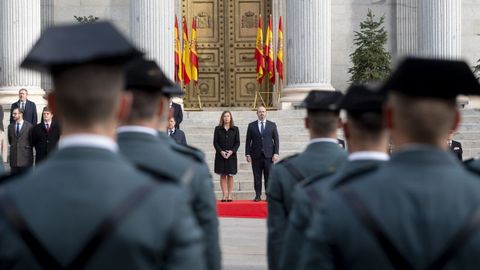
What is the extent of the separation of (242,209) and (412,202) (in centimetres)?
1509

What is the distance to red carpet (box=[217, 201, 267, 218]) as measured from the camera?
59.0 feet

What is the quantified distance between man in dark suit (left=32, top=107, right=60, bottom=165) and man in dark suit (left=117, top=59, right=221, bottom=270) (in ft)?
39.2

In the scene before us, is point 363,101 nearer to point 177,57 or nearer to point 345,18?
point 177,57

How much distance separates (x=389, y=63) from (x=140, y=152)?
22985mm

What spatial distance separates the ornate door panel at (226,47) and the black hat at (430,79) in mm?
27273

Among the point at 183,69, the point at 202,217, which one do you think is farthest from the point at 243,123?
the point at 202,217

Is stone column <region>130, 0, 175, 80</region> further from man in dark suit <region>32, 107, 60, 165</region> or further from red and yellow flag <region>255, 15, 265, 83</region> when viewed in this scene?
man in dark suit <region>32, 107, 60, 165</region>

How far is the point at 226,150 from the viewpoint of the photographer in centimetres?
1964

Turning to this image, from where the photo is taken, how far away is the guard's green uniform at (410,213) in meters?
3.33

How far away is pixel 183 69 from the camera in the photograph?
92.9ft

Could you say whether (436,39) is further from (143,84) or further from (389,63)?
(143,84)

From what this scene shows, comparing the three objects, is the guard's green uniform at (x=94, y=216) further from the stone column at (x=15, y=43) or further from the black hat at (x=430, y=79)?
the stone column at (x=15, y=43)

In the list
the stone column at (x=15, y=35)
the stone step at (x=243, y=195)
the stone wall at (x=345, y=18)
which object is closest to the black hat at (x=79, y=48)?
the stone step at (x=243, y=195)

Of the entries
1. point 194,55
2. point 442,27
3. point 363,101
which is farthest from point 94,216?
point 194,55
